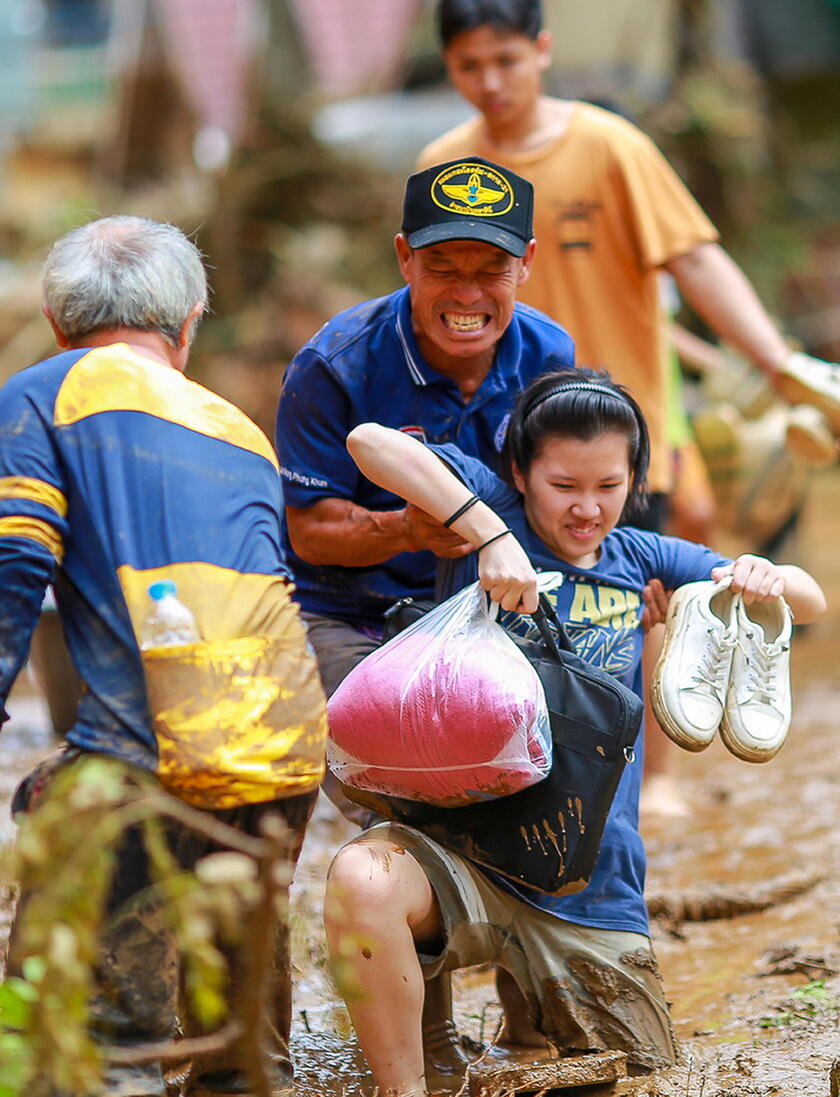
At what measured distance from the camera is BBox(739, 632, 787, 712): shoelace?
2.98 m

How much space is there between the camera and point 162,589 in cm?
239

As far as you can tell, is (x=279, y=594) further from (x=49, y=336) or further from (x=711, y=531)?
(x=49, y=336)

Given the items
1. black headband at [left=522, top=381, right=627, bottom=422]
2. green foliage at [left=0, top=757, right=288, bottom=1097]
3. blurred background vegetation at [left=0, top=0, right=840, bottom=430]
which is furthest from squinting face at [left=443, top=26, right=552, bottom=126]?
blurred background vegetation at [left=0, top=0, right=840, bottom=430]

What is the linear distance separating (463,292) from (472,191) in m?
0.21

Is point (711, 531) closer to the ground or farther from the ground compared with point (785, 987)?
farther from the ground

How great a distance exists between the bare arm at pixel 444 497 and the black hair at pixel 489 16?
1.94 meters

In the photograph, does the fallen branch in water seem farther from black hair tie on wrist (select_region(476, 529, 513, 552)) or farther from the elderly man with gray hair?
the elderly man with gray hair

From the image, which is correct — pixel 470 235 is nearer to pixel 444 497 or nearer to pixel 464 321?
pixel 464 321

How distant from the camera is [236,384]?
11102 mm

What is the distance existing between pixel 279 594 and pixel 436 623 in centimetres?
41

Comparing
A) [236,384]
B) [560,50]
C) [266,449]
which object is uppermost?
[560,50]

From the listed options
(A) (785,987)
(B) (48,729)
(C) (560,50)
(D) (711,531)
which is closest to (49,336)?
(C) (560,50)

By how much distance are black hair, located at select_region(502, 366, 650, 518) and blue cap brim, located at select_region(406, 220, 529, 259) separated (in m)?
0.28

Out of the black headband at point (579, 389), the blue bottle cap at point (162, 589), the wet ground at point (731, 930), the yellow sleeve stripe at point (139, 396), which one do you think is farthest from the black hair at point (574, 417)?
the wet ground at point (731, 930)
